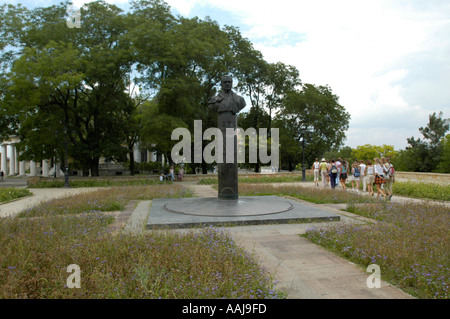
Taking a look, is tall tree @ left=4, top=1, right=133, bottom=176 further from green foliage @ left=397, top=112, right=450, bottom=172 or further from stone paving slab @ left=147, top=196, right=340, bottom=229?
green foliage @ left=397, top=112, right=450, bottom=172

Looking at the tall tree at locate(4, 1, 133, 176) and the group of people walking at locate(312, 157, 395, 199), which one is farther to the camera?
the tall tree at locate(4, 1, 133, 176)

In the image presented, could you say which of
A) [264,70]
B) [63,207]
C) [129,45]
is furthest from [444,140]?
[63,207]

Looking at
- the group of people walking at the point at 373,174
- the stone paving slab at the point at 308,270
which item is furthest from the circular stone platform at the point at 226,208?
the group of people walking at the point at 373,174

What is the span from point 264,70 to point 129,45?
17.1 metres

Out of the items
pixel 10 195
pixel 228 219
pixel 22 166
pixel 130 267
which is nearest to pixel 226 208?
pixel 228 219

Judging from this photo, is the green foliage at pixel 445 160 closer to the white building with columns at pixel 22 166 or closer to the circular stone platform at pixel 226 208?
the circular stone platform at pixel 226 208

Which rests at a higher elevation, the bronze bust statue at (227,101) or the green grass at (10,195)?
the bronze bust statue at (227,101)

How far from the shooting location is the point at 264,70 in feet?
124

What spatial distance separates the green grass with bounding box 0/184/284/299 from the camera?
344cm

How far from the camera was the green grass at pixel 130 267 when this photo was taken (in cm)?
344

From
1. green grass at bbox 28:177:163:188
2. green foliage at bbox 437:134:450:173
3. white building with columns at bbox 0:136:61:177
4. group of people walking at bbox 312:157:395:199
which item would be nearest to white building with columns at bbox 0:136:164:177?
white building with columns at bbox 0:136:61:177

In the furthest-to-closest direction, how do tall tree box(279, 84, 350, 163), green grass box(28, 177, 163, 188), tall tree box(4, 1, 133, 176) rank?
tall tree box(279, 84, 350, 163)
green grass box(28, 177, 163, 188)
tall tree box(4, 1, 133, 176)

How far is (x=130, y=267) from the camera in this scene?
13.6 feet

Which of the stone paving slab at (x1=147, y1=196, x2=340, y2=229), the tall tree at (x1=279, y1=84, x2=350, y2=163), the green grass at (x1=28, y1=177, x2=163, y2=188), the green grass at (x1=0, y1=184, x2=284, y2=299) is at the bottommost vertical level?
the green grass at (x1=28, y1=177, x2=163, y2=188)
